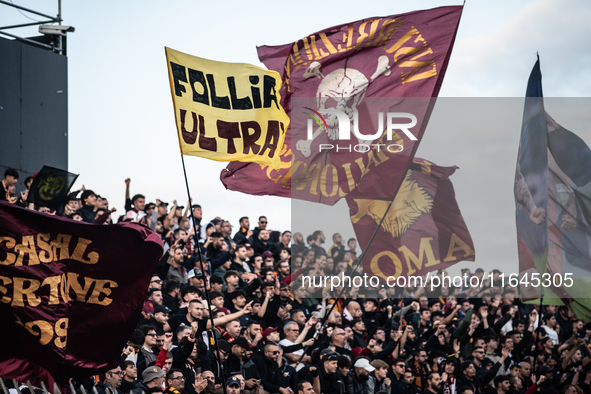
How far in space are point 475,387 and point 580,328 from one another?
5.90 m

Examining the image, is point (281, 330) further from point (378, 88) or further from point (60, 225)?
point (60, 225)

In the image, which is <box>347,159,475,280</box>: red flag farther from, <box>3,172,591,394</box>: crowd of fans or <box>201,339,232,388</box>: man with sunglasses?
<box>201,339,232,388</box>: man with sunglasses

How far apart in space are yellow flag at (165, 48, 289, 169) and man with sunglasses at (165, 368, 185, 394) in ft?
8.49

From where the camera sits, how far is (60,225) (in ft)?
25.5

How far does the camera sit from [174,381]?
9.09 metres

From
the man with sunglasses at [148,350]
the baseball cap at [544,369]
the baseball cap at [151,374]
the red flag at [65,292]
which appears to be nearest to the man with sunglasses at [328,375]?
the man with sunglasses at [148,350]

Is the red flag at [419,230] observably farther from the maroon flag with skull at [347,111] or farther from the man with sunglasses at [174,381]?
the man with sunglasses at [174,381]

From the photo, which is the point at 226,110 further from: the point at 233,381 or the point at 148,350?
the point at 233,381

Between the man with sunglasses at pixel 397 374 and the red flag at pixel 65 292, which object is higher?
the red flag at pixel 65 292

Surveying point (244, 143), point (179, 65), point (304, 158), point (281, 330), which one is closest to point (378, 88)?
point (304, 158)

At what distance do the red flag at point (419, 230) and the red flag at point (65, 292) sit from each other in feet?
16.8

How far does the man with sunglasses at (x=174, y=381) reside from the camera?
29.8 feet

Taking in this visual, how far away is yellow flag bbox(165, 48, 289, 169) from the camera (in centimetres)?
937

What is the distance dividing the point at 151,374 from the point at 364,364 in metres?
4.11
